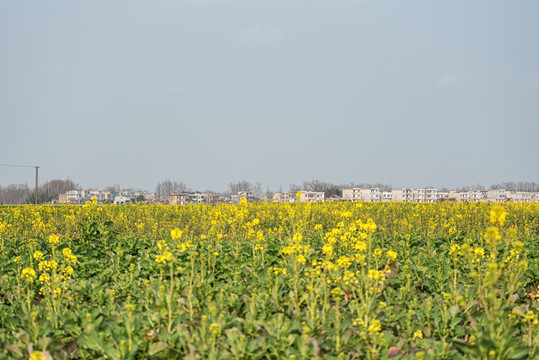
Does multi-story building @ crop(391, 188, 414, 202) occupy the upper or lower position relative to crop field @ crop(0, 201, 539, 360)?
upper

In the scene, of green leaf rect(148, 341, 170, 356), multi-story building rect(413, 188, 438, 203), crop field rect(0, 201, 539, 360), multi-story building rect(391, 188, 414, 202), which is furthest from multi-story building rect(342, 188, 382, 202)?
green leaf rect(148, 341, 170, 356)

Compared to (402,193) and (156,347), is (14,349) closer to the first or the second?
(156,347)

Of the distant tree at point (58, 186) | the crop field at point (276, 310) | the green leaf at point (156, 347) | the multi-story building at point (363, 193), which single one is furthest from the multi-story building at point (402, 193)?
the green leaf at point (156, 347)

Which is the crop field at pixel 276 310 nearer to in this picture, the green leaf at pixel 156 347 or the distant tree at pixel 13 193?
the green leaf at pixel 156 347

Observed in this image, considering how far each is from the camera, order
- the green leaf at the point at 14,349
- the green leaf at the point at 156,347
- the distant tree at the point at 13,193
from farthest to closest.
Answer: the distant tree at the point at 13,193
the green leaf at the point at 14,349
the green leaf at the point at 156,347

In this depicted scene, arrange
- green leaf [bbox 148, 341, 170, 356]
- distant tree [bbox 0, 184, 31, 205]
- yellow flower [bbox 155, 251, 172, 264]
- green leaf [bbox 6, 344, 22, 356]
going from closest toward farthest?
green leaf [bbox 148, 341, 170, 356]
green leaf [bbox 6, 344, 22, 356]
yellow flower [bbox 155, 251, 172, 264]
distant tree [bbox 0, 184, 31, 205]

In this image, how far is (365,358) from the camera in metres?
2.88

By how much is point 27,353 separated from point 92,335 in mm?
510

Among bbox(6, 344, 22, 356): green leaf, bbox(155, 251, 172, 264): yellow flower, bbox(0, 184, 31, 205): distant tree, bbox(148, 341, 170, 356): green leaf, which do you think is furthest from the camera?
bbox(0, 184, 31, 205): distant tree

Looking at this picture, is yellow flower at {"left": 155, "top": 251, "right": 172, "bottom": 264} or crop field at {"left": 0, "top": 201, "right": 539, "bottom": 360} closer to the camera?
crop field at {"left": 0, "top": 201, "right": 539, "bottom": 360}

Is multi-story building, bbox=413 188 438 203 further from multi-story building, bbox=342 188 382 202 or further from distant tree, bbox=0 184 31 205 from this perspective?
distant tree, bbox=0 184 31 205

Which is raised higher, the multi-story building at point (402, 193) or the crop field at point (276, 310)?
the multi-story building at point (402, 193)

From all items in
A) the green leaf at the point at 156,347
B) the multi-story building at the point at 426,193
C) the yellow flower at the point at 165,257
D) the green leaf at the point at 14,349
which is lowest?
the green leaf at the point at 14,349

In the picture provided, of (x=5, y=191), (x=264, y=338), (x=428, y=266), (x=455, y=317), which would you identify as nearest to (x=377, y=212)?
(x=428, y=266)
